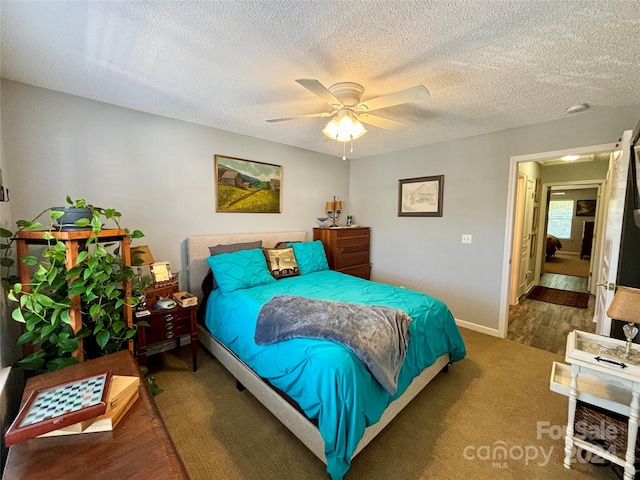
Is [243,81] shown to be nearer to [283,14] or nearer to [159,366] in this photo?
[283,14]

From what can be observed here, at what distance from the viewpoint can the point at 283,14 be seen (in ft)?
4.33

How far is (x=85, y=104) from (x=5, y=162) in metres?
0.74

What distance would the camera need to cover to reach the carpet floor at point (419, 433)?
1.51 meters

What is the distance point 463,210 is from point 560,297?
304 cm

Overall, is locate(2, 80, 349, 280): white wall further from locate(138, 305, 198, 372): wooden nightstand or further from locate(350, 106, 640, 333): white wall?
locate(350, 106, 640, 333): white wall

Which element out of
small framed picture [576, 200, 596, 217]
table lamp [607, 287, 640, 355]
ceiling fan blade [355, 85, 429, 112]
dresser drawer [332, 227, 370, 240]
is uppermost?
ceiling fan blade [355, 85, 429, 112]

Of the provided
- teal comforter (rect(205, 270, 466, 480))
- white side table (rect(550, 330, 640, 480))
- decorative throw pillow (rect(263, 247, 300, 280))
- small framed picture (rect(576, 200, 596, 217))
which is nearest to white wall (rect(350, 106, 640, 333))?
teal comforter (rect(205, 270, 466, 480))

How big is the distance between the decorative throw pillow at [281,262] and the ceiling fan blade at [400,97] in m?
1.81

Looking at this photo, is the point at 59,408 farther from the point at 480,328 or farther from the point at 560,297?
the point at 560,297

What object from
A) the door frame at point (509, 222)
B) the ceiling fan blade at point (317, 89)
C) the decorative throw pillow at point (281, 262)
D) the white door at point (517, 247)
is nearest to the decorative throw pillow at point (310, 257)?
the decorative throw pillow at point (281, 262)

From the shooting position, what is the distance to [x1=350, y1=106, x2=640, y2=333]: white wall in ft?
8.73

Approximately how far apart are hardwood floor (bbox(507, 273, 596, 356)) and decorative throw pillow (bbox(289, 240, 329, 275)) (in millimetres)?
2443

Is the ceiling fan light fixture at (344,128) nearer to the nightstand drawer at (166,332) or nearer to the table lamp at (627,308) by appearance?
the table lamp at (627,308)

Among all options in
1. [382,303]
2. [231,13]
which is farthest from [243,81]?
[382,303]
